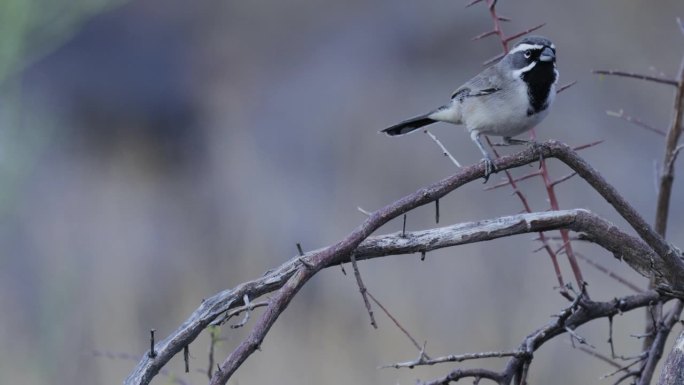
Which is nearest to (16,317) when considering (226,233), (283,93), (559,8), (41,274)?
(41,274)

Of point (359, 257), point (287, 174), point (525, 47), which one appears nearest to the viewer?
point (359, 257)

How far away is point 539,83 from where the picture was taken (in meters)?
2.22

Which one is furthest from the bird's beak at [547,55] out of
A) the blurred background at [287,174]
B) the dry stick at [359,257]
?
the blurred background at [287,174]

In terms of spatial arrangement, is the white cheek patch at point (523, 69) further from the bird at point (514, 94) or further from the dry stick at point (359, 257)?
the dry stick at point (359, 257)

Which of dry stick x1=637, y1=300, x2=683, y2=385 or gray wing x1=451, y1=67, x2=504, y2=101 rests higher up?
gray wing x1=451, y1=67, x2=504, y2=101

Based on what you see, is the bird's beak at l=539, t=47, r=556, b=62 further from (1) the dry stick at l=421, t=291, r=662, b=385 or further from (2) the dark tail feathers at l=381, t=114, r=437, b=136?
(1) the dry stick at l=421, t=291, r=662, b=385

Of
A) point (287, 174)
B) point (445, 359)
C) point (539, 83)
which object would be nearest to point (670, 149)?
point (539, 83)

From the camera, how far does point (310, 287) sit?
4445mm

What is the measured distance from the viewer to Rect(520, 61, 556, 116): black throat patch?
220cm

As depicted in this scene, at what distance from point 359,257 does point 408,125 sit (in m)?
0.82

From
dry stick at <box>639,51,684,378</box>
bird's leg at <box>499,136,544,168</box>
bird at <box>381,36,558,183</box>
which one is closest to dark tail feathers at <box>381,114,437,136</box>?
bird at <box>381,36,558,183</box>

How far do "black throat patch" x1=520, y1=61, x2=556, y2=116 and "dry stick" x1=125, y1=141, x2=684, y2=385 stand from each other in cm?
46

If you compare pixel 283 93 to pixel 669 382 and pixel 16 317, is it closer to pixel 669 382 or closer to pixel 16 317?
pixel 16 317

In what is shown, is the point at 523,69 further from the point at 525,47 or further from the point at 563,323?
the point at 563,323
